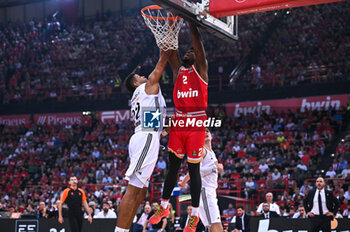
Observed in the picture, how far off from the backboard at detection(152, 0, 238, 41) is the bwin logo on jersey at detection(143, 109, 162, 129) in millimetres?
1520

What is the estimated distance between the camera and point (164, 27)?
7.51m

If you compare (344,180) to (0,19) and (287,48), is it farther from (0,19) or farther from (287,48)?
(0,19)

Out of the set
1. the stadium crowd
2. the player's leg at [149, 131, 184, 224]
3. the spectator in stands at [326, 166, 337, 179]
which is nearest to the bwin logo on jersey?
the player's leg at [149, 131, 184, 224]

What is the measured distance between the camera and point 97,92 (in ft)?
88.5

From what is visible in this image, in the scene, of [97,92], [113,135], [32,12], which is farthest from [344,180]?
[32,12]

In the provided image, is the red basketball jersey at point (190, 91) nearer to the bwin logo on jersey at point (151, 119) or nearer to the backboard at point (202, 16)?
the bwin logo on jersey at point (151, 119)

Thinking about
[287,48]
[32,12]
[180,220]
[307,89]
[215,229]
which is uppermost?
[32,12]

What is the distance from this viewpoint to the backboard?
22.6 ft

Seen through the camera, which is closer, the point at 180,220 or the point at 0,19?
the point at 180,220

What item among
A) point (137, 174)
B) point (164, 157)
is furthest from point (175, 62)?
point (164, 157)

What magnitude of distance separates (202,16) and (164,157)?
15013 millimetres

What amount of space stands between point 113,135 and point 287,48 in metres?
10.2

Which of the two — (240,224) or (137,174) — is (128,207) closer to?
(137,174)

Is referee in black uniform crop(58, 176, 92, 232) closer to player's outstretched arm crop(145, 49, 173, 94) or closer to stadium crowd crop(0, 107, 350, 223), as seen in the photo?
stadium crowd crop(0, 107, 350, 223)
